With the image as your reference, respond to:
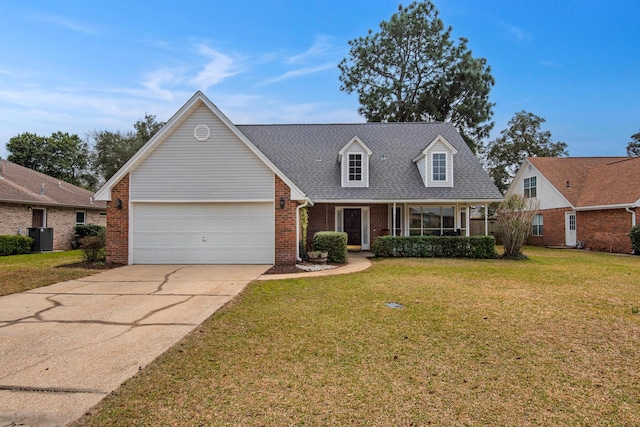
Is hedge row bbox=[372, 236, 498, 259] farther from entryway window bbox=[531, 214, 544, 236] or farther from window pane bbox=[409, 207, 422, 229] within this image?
entryway window bbox=[531, 214, 544, 236]

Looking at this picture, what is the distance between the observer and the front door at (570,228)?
2122 centimetres

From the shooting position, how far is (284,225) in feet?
40.9

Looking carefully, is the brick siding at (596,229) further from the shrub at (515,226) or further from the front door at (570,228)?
the shrub at (515,226)

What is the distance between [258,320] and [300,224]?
8472 millimetres

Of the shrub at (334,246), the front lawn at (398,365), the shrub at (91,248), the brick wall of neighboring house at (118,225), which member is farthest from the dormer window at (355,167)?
the shrub at (91,248)

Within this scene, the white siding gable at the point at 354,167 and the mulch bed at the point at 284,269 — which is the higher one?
the white siding gable at the point at 354,167

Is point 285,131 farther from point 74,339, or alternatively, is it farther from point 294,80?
point 74,339

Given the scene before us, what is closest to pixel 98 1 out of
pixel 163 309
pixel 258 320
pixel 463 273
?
pixel 163 309

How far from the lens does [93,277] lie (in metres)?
10.2

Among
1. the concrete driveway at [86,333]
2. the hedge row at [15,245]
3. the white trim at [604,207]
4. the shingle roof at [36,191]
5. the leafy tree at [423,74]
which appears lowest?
the concrete driveway at [86,333]

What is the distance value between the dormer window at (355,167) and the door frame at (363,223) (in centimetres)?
159

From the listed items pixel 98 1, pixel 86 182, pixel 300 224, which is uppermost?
pixel 98 1

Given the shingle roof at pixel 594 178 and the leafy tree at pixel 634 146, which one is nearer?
the shingle roof at pixel 594 178

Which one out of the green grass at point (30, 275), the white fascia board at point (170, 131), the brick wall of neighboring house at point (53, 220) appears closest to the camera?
the green grass at point (30, 275)
